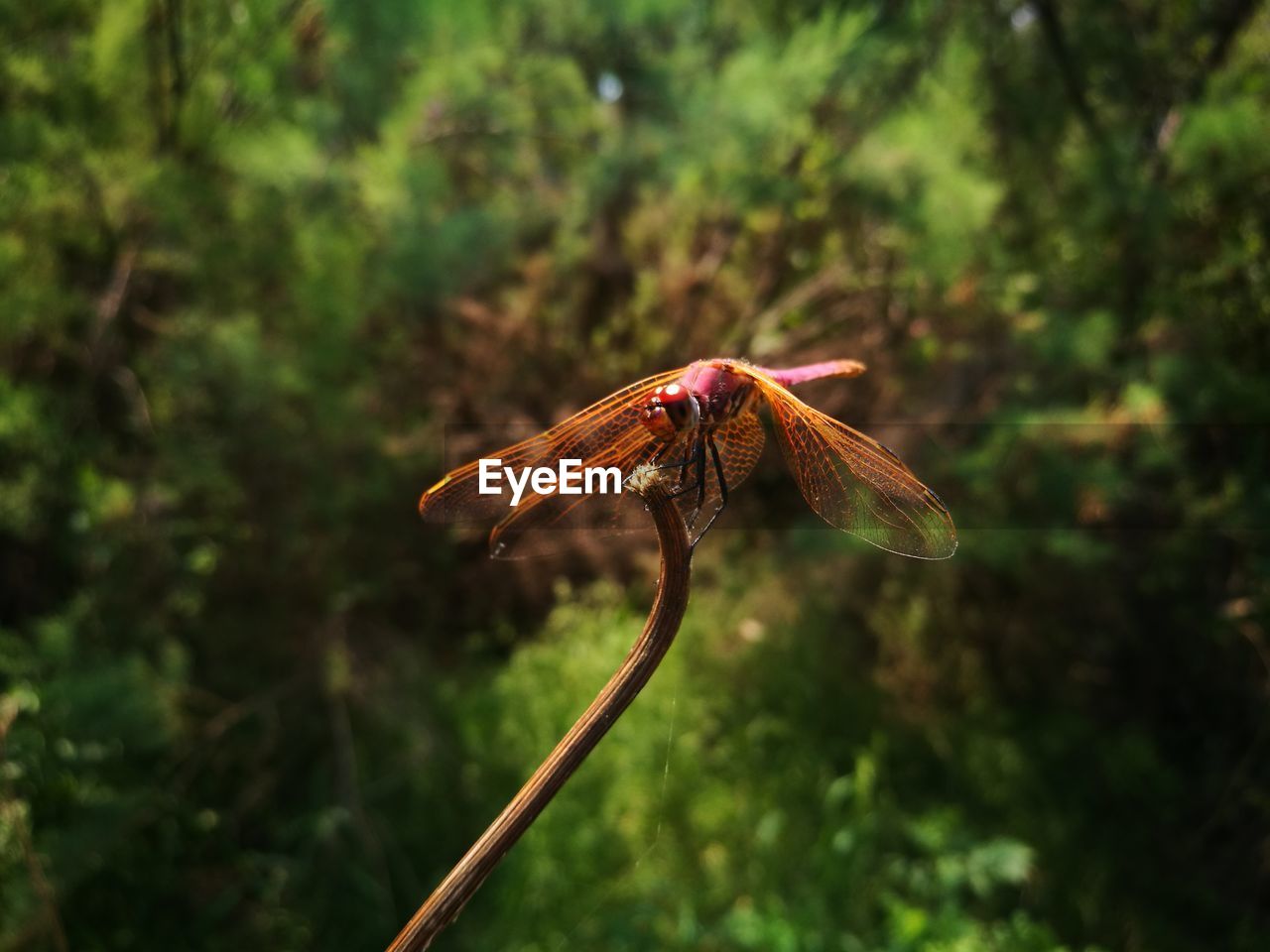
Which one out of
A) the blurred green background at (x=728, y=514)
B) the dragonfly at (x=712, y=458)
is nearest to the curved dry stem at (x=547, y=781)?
the dragonfly at (x=712, y=458)

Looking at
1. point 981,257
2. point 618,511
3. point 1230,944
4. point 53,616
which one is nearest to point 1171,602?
point 1230,944

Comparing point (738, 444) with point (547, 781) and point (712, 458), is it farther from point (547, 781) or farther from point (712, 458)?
point (547, 781)

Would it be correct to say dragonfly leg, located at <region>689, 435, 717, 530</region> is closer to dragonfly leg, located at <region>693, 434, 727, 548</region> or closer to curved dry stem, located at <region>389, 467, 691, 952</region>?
dragonfly leg, located at <region>693, 434, 727, 548</region>

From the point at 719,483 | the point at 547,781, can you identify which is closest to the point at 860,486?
the point at 719,483

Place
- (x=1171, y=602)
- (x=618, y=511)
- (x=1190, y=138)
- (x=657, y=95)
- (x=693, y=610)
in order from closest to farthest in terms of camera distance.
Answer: (x=618, y=511), (x=1190, y=138), (x=1171, y=602), (x=693, y=610), (x=657, y=95)

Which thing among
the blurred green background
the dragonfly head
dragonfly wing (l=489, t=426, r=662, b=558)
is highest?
the dragonfly head

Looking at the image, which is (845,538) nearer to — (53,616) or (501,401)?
(501,401)

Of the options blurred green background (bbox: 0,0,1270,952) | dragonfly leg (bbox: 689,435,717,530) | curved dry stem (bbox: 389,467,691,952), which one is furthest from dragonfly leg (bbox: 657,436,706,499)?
blurred green background (bbox: 0,0,1270,952)

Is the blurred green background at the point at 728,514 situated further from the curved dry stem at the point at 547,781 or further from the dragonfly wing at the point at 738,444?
the curved dry stem at the point at 547,781
